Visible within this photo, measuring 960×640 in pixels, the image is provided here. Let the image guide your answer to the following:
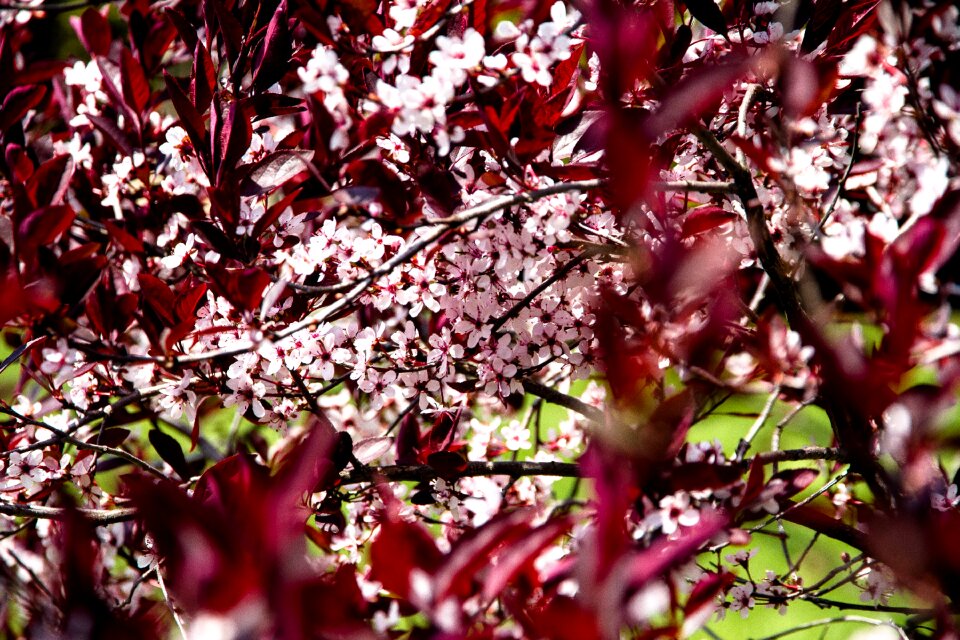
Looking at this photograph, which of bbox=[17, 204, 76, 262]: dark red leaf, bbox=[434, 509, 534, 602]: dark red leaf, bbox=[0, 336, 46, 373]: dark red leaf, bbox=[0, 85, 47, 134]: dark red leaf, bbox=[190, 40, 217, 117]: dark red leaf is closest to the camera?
bbox=[434, 509, 534, 602]: dark red leaf

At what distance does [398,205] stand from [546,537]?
0.50 meters

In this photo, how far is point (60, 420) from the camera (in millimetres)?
1389

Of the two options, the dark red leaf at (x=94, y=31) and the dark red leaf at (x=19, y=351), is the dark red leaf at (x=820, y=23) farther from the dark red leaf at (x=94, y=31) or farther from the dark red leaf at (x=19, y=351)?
the dark red leaf at (x=94, y=31)

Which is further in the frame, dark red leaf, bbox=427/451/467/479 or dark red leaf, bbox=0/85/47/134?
dark red leaf, bbox=0/85/47/134

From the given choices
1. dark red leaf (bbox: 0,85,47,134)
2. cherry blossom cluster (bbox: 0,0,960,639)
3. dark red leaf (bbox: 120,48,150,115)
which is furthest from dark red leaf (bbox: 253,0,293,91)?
dark red leaf (bbox: 0,85,47,134)

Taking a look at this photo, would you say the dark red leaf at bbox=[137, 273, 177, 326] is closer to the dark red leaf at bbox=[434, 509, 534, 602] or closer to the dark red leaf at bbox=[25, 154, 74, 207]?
the dark red leaf at bbox=[25, 154, 74, 207]

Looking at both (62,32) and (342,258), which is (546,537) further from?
(62,32)

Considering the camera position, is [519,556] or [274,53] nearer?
[519,556]

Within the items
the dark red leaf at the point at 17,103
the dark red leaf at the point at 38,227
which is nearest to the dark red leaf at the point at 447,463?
the dark red leaf at the point at 38,227

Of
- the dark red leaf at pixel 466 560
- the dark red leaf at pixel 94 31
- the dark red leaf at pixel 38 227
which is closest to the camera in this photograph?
the dark red leaf at pixel 466 560

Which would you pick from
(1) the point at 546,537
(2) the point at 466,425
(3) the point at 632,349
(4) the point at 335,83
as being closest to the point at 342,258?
(4) the point at 335,83

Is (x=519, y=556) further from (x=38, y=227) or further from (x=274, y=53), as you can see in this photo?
(x=274, y=53)

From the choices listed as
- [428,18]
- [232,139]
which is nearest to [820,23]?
[428,18]

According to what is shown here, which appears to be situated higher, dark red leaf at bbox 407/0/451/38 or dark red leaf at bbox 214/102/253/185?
dark red leaf at bbox 407/0/451/38
